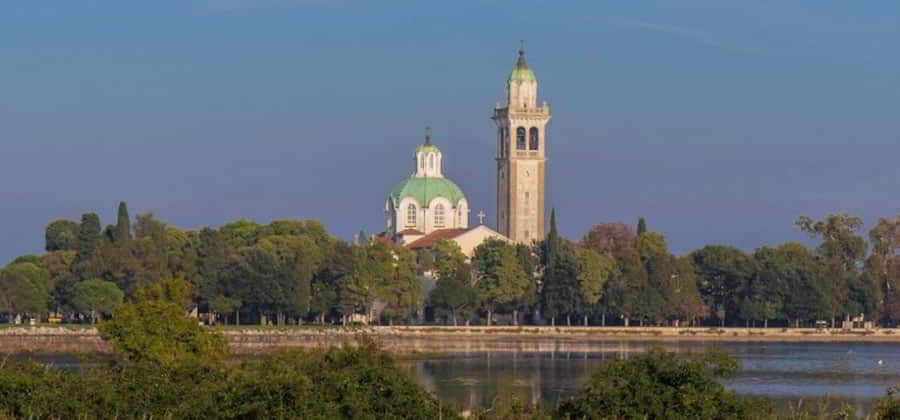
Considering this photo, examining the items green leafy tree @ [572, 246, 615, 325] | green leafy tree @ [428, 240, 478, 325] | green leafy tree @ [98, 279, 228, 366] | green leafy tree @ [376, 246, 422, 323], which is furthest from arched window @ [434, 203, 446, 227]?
green leafy tree @ [98, 279, 228, 366]

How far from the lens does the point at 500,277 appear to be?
10431 centimetres

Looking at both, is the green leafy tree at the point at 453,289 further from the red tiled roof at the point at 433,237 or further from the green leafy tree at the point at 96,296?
the green leafy tree at the point at 96,296

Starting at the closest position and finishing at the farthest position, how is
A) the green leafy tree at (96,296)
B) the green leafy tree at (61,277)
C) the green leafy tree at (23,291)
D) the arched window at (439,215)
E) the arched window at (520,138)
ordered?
1. the green leafy tree at (96,296)
2. the green leafy tree at (23,291)
3. the green leafy tree at (61,277)
4. the arched window at (520,138)
5. the arched window at (439,215)

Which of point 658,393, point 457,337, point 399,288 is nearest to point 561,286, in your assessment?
point 457,337

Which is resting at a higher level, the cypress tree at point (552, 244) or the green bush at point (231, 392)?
the cypress tree at point (552, 244)

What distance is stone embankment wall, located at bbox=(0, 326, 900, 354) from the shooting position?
3063 inches

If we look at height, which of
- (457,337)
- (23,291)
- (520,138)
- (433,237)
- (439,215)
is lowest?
(457,337)

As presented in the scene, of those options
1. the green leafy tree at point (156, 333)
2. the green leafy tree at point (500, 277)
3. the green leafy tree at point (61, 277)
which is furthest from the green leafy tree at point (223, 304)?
the green leafy tree at point (156, 333)

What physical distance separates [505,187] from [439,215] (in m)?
4.89

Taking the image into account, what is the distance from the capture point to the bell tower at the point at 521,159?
4899 inches

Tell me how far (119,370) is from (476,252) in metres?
73.5

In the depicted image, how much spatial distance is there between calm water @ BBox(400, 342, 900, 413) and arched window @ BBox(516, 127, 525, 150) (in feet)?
117

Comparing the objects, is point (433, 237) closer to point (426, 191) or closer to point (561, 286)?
point (426, 191)

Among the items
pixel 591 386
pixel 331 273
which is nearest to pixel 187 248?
pixel 331 273
